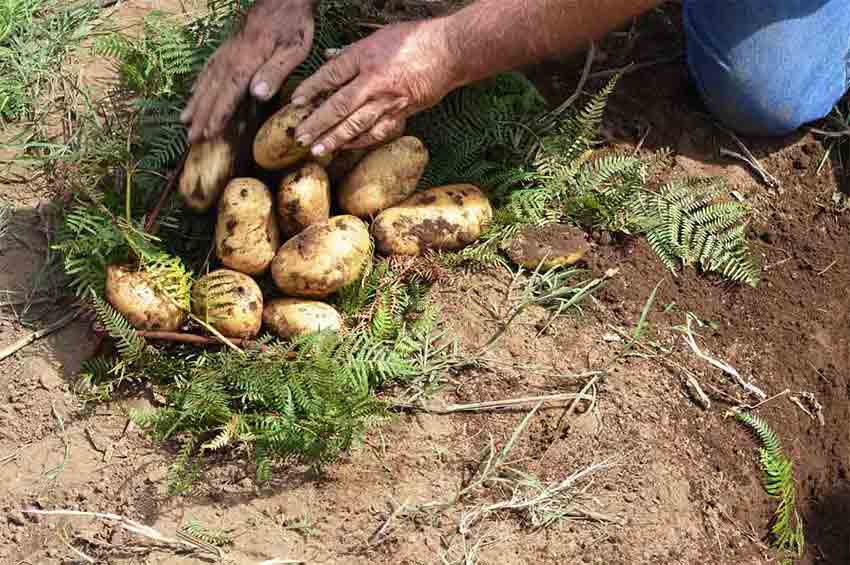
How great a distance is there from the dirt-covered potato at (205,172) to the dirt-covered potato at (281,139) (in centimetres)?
10

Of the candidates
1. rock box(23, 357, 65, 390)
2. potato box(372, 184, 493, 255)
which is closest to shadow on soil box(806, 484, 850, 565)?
potato box(372, 184, 493, 255)

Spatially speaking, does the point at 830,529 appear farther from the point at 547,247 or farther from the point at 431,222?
the point at 431,222

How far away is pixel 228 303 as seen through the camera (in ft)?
8.42

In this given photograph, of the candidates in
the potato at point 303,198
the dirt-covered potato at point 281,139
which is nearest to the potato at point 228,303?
the potato at point 303,198

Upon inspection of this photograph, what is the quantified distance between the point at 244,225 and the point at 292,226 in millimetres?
167

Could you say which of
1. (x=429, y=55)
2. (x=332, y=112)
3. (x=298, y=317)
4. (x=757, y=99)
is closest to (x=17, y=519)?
(x=298, y=317)

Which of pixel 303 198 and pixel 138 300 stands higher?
pixel 303 198

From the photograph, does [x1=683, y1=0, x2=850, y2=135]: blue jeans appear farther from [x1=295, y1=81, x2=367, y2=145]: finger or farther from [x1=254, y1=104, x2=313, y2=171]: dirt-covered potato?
[x1=254, y1=104, x2=313, y2=171]: dirt-covered potato

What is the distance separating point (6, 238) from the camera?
295cm

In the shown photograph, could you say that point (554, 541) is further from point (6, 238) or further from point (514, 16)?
point (6, 238)

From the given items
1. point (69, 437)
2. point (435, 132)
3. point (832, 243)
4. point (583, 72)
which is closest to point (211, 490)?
point (69, 437)

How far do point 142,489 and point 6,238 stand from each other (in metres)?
1.06

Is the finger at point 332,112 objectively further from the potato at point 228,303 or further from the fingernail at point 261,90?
the potato at point 228,303

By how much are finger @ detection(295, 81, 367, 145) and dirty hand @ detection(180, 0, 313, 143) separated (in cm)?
21
